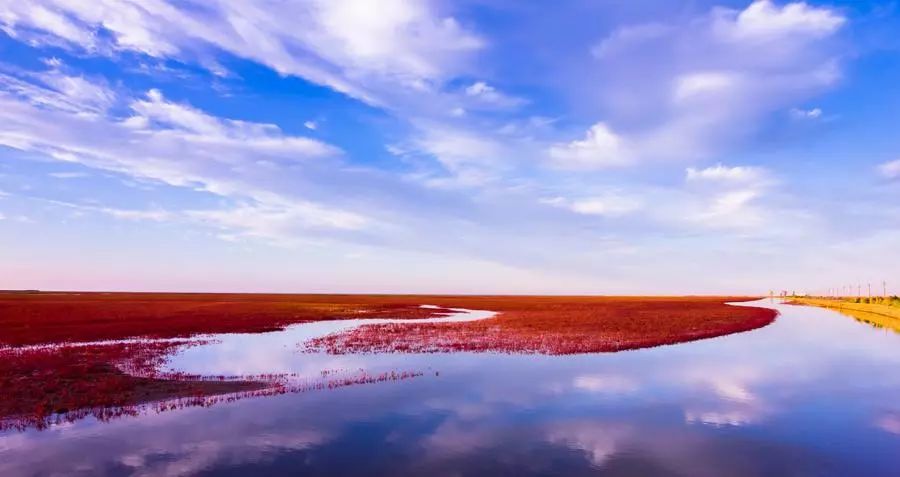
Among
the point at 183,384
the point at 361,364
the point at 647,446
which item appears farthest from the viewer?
the point at 361,364

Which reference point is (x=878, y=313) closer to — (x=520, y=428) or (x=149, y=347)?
(x=520, y=428)

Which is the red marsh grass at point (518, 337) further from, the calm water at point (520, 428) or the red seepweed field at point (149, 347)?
the calm water at point (520, 428)

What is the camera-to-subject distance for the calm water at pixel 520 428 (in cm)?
1473

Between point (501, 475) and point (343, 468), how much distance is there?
4279mm

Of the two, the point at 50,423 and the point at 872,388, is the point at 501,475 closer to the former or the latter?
the point at 50,423

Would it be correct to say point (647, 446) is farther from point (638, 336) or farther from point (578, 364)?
point (638, 336)

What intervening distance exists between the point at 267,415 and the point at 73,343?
2869cm

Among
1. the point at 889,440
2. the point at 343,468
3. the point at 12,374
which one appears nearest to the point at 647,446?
the point at 889,440

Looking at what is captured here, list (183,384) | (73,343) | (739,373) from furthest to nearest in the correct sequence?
1. (73,343)
2. (739,373)
3. (183,384)

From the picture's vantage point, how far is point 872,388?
25438mm

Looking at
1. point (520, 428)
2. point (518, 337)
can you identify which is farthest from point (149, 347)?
point (520, 428)

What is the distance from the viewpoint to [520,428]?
723 inches

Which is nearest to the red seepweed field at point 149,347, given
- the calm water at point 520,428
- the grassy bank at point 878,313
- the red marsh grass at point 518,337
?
the red marsh grass at point 518,337

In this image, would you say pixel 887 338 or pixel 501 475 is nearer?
pixel 501 475
